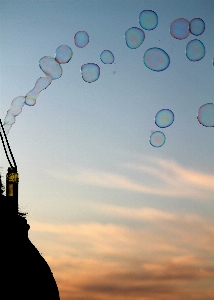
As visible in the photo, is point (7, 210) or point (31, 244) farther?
point (31, 244)

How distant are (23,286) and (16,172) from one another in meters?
4.84

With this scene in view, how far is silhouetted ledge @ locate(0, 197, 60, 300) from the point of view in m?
25.6

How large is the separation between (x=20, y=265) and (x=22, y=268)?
20 centimetres

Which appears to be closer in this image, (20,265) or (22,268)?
(20,265)

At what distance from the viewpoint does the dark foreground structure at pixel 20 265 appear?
25.6 meters

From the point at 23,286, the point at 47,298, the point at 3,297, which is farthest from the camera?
the point at 47,298

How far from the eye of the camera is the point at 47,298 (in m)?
28.9

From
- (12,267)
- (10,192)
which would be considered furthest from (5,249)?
(10,192)

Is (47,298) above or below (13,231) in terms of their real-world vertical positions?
below

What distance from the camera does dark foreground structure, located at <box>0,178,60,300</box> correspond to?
25.6m

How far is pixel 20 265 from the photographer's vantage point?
2678 centimetres

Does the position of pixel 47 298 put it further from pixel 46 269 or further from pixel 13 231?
pixel 13 231

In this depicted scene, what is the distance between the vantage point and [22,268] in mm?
26906

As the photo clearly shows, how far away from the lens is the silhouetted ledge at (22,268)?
84.0ft
